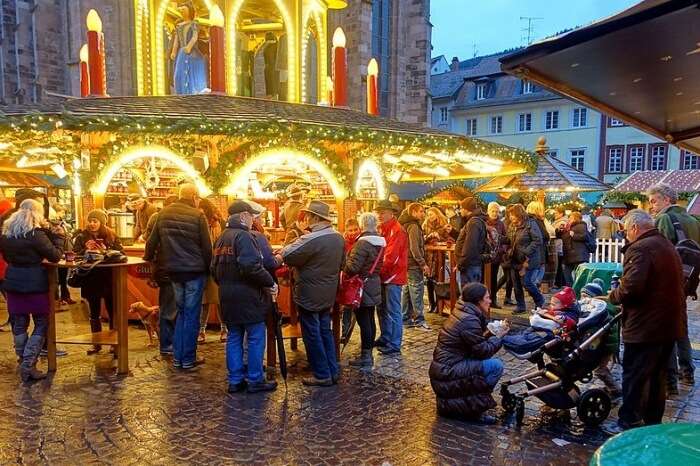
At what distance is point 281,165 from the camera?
1165cm

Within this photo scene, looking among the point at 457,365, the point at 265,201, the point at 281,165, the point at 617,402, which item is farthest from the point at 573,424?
the point at 281,165

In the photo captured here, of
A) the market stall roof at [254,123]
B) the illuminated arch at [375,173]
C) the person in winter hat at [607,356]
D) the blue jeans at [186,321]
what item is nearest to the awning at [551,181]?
the market stall roof at [254,123]

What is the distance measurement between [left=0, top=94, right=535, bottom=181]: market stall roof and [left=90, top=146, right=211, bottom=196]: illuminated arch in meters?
0.75

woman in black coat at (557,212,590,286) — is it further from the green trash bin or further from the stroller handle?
the green trash bin

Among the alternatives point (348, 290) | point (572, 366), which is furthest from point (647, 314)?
point (348, 290)

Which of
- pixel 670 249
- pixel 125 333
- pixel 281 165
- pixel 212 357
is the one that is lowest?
pixel 212 357

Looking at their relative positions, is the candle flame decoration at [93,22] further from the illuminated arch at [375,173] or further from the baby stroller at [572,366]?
the baby stroller at [572,366]

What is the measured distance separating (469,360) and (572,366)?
0.86m

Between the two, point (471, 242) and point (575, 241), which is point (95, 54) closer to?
point (471, 242)

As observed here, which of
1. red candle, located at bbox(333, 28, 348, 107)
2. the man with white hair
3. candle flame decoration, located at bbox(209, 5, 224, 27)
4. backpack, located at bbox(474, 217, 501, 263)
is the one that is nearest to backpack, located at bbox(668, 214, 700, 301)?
the man with white hair

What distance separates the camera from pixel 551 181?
14.8 meters

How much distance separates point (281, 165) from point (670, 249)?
8684mm

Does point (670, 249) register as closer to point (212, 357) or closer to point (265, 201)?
point (212, 357)

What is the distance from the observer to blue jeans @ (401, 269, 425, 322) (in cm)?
798
